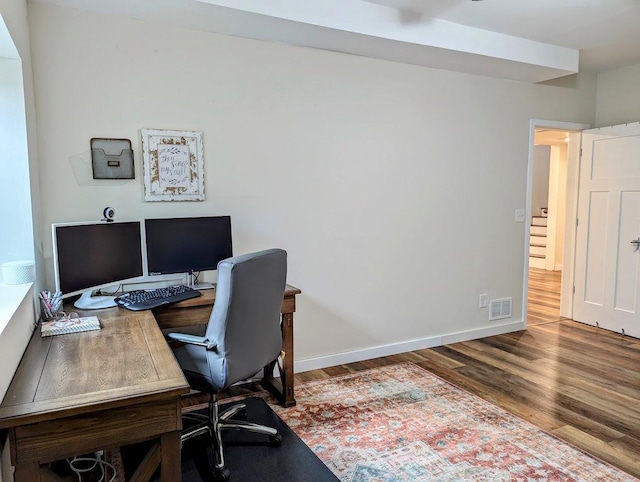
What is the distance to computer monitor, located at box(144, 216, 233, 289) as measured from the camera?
8.93ft

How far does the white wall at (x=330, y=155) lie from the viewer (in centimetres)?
270

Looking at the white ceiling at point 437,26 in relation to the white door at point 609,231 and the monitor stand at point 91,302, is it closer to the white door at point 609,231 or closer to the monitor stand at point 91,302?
the white door at point 609,231

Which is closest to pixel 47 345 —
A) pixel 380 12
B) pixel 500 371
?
pixel 380 12

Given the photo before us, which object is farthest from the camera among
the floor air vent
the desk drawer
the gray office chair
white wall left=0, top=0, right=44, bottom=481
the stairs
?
the stairs

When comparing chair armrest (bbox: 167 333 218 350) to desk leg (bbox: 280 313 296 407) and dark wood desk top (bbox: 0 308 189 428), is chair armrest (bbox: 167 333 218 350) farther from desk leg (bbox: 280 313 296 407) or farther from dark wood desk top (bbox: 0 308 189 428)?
desk leg (bbox: 280 313 296 407)

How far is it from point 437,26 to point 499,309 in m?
2.65

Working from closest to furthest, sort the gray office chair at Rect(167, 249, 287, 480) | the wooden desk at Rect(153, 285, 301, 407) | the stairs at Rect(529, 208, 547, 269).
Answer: the gray office chair at Rect(167, 249, 287, 480) → the wooden desk at Rect(153, 285, 301, 407) → the stairs at Rect(529, 208, 547, 269)

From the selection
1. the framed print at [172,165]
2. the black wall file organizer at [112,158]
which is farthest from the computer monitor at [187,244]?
the black wall file organizer at [112,158]

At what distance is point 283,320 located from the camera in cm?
285

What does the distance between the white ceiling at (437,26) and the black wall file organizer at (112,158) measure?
2.50 ft

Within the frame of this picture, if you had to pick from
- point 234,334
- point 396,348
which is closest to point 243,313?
point 234,334

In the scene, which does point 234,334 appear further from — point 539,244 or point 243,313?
point 539,244

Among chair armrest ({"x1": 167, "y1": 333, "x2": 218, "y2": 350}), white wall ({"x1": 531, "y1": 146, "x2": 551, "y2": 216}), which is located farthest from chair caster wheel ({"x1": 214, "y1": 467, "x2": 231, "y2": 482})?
white wall ({"x1": 531, "y1": 146, "x2": 551, "y2": 216})

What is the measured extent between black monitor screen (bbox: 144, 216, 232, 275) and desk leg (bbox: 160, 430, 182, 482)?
1365 mm
